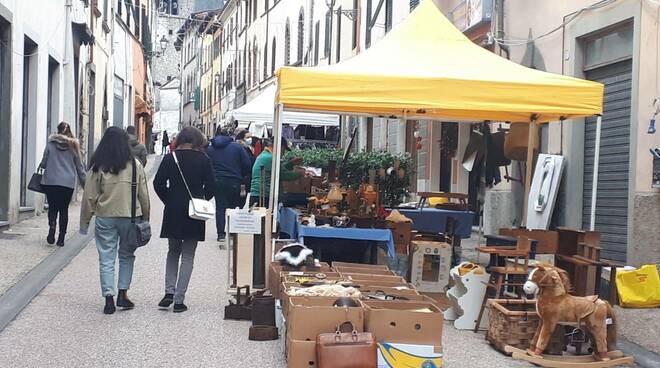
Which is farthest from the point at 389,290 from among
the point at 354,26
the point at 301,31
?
the point at 301,31

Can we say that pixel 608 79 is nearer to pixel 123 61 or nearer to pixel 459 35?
pixel 459 35

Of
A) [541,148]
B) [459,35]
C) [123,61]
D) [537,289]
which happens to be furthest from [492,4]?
[123,61]

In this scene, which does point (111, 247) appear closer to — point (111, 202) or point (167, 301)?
point (111, 202)

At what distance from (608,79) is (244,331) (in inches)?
233

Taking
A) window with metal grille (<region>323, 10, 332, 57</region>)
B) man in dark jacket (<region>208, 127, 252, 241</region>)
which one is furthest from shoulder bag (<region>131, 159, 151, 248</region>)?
window with metal grille (<region>323, 10, 332, 57</region>)

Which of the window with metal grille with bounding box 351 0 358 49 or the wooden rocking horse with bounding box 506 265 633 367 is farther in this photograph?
the window with metal grille with bounding box 351 0 358 49

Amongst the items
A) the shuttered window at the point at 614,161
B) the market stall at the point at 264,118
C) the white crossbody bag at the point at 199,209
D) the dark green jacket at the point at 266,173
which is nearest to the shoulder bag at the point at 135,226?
the white crossbody bag at the point at 199,209

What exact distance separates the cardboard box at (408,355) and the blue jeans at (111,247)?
→ 2.91 m

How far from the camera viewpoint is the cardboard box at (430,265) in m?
8.76

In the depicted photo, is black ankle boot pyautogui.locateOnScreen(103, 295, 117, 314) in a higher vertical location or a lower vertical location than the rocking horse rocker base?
higher

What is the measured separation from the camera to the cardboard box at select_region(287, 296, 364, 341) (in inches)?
207

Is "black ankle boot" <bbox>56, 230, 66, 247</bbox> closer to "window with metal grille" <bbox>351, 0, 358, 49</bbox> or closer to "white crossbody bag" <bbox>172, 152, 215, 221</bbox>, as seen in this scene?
"white crossbody bag" <bbox>172, 152, 215, 221</bbox>

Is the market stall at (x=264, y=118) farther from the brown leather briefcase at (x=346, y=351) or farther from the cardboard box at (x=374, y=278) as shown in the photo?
the brown leather briefcase at (x=346, y=351)

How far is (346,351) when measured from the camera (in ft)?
16.5
